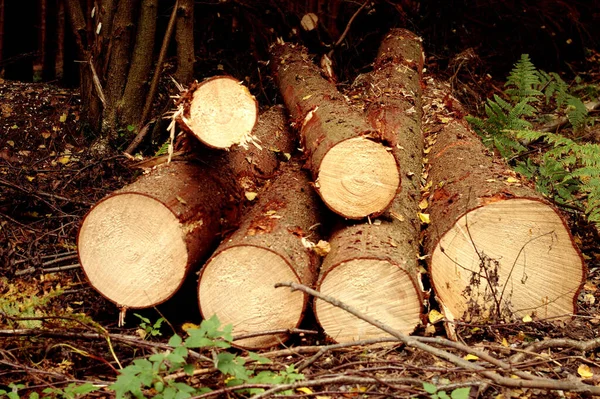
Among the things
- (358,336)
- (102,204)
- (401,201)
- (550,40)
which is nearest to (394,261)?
(358,336)

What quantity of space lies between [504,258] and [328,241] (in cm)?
98

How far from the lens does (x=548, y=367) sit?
9.18 feet

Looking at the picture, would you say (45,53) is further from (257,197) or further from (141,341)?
(141,341)

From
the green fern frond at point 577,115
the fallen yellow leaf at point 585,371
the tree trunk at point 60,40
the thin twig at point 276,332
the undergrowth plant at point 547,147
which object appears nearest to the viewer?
the fallen yellow leaf at point 585,371

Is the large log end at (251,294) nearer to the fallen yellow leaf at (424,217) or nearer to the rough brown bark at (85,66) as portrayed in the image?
the fallen yellow leaf at (424,217)

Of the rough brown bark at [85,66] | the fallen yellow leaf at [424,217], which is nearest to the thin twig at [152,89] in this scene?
the rough brown bark at [85,66]

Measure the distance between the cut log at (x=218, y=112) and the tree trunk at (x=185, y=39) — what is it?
233 cm

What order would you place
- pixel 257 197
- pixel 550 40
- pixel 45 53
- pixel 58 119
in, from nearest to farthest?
pixel 257 197, pixel 58 119, pixel 45 53, pixel 550 40

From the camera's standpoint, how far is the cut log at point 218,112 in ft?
10.4

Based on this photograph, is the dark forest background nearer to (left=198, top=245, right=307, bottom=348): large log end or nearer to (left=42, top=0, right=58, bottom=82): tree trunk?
(left=42, top=0, right=58, bottom=82): tree trunk

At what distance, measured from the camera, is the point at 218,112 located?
3.23 m

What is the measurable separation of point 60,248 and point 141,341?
4.97ft

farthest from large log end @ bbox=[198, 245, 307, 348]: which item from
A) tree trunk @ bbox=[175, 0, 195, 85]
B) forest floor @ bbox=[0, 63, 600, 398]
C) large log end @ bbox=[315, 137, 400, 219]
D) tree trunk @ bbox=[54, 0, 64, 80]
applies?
tree trunk @ bbox=[54, 0, 64, 80]

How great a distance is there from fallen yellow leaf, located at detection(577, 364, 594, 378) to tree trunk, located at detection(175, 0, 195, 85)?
4039 mm
